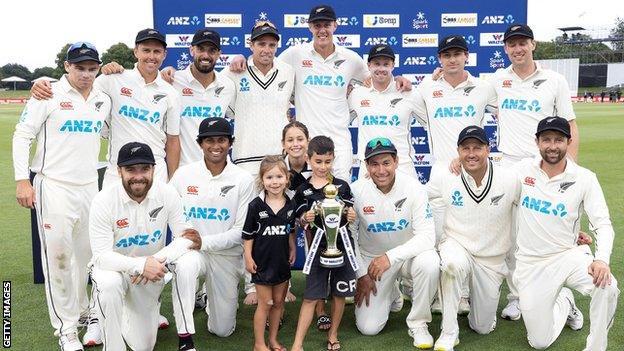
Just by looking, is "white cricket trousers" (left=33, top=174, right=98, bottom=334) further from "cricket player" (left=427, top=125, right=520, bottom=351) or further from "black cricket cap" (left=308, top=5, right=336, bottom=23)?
"cricket player" (left=427, top=125, right=520, bottom=351)

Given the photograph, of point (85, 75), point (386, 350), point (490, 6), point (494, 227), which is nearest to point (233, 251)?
point (386, 350)

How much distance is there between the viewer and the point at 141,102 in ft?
16.9

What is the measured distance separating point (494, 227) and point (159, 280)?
8.88 feet

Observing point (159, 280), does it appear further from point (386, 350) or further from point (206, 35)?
point (206, 35)

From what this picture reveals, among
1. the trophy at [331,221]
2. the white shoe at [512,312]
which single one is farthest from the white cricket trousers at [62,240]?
the white shoe at [512,312]

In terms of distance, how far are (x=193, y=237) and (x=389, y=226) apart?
1.62 m

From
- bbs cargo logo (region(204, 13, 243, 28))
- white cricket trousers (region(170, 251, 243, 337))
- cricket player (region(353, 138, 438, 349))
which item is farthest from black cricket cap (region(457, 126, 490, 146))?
bbs cargo logo (region(204, 13, 243, 28))

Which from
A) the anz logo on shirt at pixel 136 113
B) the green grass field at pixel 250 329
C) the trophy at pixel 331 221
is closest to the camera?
the trophy at pixel 331 221

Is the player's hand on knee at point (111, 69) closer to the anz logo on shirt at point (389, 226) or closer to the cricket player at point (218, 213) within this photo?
the cricket player at point (218, 213)

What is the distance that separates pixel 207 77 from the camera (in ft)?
18.4

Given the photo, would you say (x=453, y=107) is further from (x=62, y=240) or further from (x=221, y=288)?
(x=62, y=240)

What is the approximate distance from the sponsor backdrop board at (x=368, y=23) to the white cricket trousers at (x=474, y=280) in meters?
2.88

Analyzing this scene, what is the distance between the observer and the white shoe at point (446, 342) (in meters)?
4.43

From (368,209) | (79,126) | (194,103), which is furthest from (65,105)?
(368,209)
